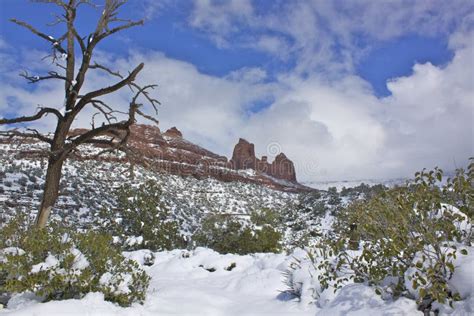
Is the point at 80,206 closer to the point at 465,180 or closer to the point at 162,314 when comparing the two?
the point at 162,314

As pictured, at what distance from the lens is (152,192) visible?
19.2 m

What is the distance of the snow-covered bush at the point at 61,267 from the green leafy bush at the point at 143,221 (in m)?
10.6

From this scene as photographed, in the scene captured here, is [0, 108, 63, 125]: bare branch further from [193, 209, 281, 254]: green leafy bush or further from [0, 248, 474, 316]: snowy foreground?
[193, 209, 281, 254]: green leafy bush

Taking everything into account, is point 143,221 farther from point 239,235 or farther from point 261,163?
point 261,163

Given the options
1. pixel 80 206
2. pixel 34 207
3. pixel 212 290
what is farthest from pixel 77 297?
pixel 80 206

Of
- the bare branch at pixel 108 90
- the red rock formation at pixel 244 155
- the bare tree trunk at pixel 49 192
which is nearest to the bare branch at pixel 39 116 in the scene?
the bare branch at pixel 108 90

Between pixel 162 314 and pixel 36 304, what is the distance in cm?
184

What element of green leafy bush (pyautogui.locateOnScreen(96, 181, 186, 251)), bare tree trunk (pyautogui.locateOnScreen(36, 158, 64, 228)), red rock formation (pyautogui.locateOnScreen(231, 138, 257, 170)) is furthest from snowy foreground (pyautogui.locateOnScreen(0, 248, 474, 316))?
red rock formation (pyautogui.locateOnScreen(231, 138, 257, 170))

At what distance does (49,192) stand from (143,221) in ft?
34.3

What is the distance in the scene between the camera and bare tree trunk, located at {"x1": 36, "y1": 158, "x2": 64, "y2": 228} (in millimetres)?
8008

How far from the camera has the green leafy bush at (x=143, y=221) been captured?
17.5 meters

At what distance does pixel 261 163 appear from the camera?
109000 mm

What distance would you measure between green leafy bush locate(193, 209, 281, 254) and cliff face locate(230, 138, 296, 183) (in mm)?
82587

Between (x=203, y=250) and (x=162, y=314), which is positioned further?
(x=203, y=250)
